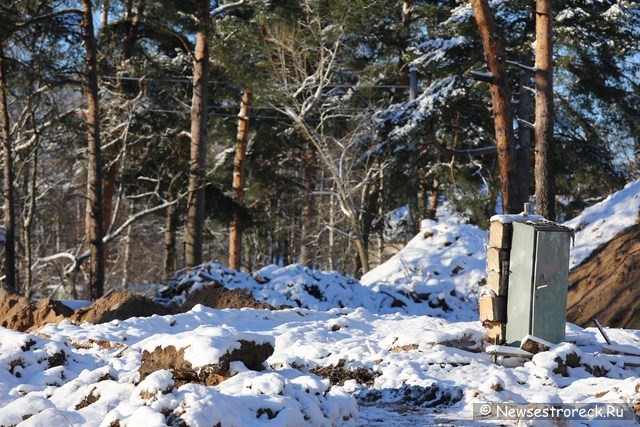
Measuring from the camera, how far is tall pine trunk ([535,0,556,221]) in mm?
12320

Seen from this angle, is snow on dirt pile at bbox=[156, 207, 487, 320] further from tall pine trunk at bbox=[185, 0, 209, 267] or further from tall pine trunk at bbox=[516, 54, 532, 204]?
tall pine trunk at bbox=[185, 0, 209, 267]

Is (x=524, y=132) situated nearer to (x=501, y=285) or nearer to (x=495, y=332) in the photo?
(x=501, y=285)

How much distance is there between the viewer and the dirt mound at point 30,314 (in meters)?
11.4

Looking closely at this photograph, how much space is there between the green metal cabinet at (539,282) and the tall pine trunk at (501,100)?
14.6 ft

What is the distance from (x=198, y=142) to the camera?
58.5 feet

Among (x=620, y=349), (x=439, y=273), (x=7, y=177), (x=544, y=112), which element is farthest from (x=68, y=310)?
(x=544, y=112)

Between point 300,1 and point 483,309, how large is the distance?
1241 centimetres

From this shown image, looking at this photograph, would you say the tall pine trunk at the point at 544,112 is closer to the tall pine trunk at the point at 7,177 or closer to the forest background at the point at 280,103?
the forest background at the point at 280,103

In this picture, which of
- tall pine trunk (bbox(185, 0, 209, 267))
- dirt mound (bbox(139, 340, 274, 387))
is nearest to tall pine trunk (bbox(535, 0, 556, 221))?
dirt mound (bbox(139, 340, 274, 387))

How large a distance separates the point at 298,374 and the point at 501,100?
7.75 m

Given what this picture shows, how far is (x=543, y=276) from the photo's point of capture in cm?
827

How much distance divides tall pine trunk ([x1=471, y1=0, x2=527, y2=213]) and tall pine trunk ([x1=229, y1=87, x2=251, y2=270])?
1081 centimetres

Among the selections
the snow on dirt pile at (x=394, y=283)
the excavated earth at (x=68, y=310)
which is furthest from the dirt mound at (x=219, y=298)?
the snow on dirt pile at (x=394, y=283)

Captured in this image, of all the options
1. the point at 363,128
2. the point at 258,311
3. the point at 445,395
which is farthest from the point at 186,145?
the point at 445,395
